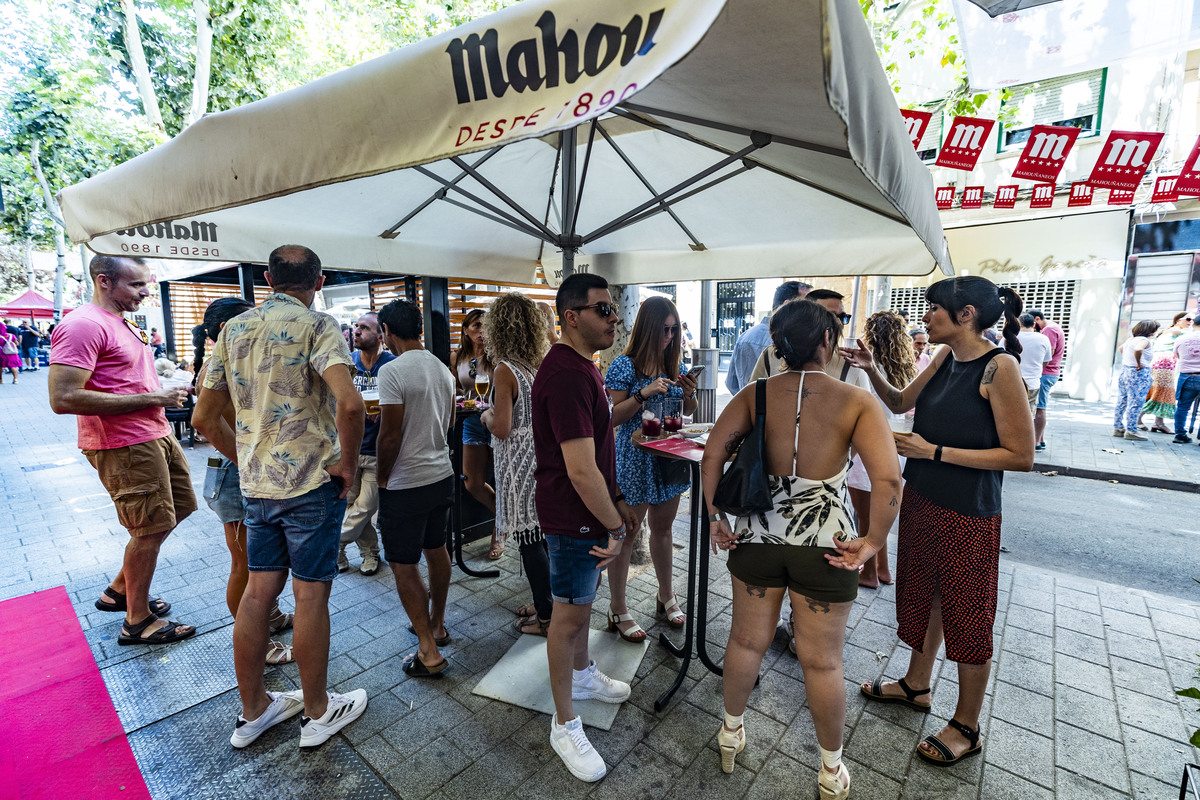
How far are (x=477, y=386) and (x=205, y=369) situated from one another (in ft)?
10.1

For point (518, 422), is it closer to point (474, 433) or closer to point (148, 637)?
point (474, 433)

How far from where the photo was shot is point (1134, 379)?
8.88m

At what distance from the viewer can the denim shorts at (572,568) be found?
224 centimetres

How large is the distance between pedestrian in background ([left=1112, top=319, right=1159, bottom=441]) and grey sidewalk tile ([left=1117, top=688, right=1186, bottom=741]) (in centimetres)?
873

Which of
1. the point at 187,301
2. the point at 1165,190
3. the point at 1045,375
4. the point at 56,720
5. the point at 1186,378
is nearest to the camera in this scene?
the point at 56,720

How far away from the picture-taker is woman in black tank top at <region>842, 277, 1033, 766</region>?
226 centimetres

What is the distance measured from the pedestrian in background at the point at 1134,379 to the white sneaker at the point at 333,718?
11875 mm

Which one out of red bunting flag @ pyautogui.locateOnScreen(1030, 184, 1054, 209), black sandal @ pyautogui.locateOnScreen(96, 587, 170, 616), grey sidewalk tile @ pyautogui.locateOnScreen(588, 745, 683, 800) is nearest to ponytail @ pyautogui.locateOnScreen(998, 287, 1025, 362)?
grey sidewalk tile @ pyautogui.locateOnScreen(588, 745, 683, 800)

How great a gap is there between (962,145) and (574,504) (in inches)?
387

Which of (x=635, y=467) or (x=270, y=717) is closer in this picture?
(x=270, y=717)

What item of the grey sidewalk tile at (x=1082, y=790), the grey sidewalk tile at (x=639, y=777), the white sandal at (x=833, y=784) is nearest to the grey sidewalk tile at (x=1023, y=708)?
the grey sidewalk tile at (x=1082, y=790)

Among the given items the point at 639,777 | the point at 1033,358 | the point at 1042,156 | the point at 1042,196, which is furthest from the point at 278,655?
the point at 1042,196

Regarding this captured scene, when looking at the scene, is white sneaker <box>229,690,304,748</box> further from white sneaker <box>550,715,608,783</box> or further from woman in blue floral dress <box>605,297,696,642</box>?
woman in blue floral dress <box>605,297,696,642</box>

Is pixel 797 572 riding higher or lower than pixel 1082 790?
higher
